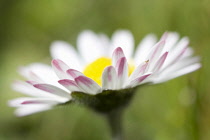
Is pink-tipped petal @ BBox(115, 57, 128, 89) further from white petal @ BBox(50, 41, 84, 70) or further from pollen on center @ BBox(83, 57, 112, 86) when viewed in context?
white petal @ BBox(50, 41, 84, 70)

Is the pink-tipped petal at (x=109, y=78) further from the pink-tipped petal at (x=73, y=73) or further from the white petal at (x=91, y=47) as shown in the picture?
the white petal at (x=91, y=47)

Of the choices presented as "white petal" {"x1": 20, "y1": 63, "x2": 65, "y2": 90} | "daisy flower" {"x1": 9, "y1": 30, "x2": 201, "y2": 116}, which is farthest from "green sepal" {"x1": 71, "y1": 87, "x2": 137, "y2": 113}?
"white petal" {"x1": 20, "y1": 63, "x2": 65, "y2": 90}

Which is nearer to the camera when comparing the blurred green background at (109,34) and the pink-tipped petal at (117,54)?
the pink-tipped petal at (117,54)

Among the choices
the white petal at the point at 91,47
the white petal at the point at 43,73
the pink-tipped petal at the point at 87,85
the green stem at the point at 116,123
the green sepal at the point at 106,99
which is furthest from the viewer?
the white petal at the point at 91,47

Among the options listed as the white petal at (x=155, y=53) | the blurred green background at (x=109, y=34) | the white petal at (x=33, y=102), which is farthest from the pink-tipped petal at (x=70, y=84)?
the blurred green background at (x=109, y=34)

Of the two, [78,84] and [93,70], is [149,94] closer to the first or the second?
[93,70]

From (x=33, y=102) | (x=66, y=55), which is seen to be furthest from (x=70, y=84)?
(x=66, y=55)

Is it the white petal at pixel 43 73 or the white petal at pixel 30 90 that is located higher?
the white petal at pixel 43 73

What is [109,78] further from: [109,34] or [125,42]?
[109,34]
